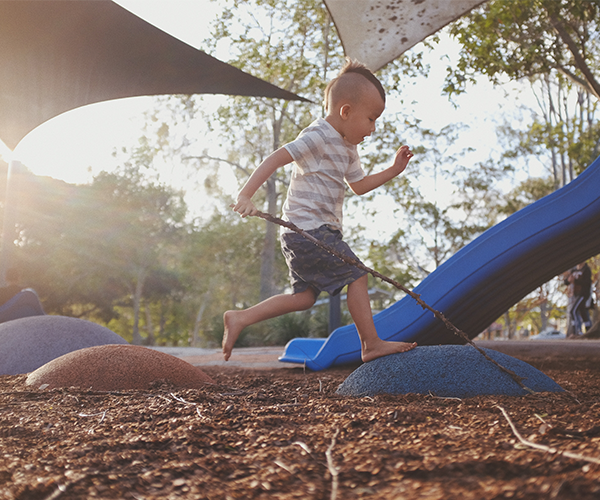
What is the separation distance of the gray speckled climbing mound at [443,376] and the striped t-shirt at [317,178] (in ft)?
2.60

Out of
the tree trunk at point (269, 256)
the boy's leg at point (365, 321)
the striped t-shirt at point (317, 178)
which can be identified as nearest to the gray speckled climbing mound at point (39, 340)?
the striped t-shirt at point (317, 178)

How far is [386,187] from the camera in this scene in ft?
53.0

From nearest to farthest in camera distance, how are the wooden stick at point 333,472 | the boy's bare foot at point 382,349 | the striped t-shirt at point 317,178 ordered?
the wooden stick at point 333,472 → the boy's bare foot at point 382,349 → the striped t-shirt at point 317,178

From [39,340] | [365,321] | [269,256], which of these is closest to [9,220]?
[39,340]

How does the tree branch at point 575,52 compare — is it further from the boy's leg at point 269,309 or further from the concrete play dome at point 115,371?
the concrete play dome at point 115,371

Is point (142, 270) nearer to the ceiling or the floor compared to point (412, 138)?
nearer to the floor

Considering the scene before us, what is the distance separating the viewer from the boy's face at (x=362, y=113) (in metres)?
2.65

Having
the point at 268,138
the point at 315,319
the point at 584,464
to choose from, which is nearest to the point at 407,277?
the point at 315,319

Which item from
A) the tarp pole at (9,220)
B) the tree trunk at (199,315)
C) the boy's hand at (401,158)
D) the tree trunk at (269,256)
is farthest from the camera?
the tree trunk at (199,315)

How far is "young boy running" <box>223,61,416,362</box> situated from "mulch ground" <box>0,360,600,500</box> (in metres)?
0.75

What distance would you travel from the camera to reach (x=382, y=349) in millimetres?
2578

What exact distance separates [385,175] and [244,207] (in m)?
1.00

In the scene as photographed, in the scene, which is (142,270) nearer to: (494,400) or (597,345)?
(597,345)

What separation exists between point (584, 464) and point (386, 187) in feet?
51.3
